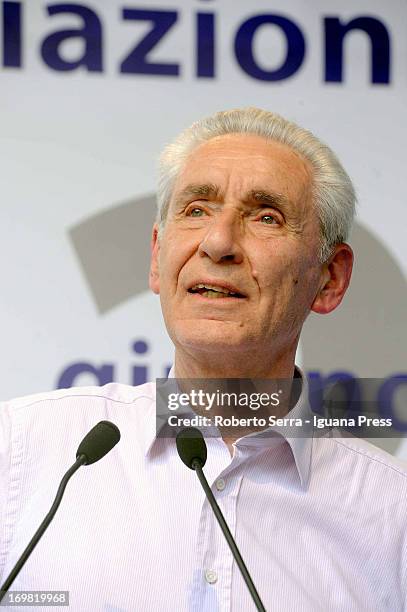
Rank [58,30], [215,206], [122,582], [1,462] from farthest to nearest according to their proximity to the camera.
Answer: [58,30], [215,206], [1,462], [122,582]

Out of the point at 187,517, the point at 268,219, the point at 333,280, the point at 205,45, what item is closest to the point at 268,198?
the point at 268,219

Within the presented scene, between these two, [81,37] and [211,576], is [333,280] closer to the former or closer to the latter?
[211,576]

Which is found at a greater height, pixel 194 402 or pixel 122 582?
pixel 194 402

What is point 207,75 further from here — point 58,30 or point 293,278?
point 293,278

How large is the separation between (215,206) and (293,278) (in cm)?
17

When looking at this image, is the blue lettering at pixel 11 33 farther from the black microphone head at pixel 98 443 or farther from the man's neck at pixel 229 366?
the black microphone head at pixel 98 443

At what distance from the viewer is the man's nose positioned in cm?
144

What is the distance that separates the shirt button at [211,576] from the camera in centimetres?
134

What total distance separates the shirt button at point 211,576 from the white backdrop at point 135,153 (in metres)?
0.71

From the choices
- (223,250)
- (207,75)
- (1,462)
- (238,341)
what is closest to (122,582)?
(1,462)

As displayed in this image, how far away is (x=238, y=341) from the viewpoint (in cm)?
145

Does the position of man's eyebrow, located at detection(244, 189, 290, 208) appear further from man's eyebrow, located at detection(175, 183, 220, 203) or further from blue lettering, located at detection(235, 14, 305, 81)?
blue lettering, located at detection(235, 14, 305, 81)

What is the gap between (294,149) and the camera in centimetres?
164

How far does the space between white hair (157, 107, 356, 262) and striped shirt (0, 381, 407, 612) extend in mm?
314
